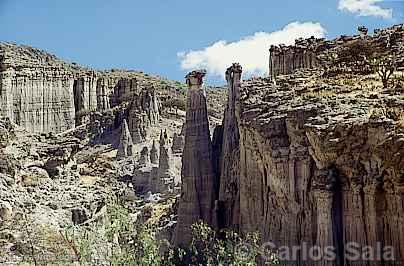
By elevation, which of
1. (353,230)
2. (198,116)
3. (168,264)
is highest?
(198,116)

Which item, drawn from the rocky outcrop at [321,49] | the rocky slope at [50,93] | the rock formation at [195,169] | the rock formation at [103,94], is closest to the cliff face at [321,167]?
the rock formation at [195,169]

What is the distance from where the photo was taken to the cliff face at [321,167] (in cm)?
1817

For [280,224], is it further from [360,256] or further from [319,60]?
[319,60]

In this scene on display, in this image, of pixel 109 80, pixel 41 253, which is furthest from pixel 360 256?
pixel 109 80

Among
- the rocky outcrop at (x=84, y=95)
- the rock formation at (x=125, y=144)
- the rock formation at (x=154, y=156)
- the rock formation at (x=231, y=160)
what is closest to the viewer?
the rock formation at (x=231, y=160)

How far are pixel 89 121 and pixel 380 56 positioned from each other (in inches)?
Answer: 1864

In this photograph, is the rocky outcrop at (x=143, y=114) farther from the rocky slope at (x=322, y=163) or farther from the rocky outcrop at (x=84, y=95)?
the rocky slope at (x=322, y=163)

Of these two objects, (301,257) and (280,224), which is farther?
(280,224)

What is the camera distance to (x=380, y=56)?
3008 cm

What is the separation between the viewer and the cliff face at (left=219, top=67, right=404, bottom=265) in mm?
18172

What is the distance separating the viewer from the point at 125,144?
6003 centimetres

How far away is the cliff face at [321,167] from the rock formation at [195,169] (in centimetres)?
351

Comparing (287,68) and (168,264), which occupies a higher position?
(287,68)

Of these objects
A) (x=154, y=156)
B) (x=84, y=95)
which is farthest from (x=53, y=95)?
(x=154, y=156)
